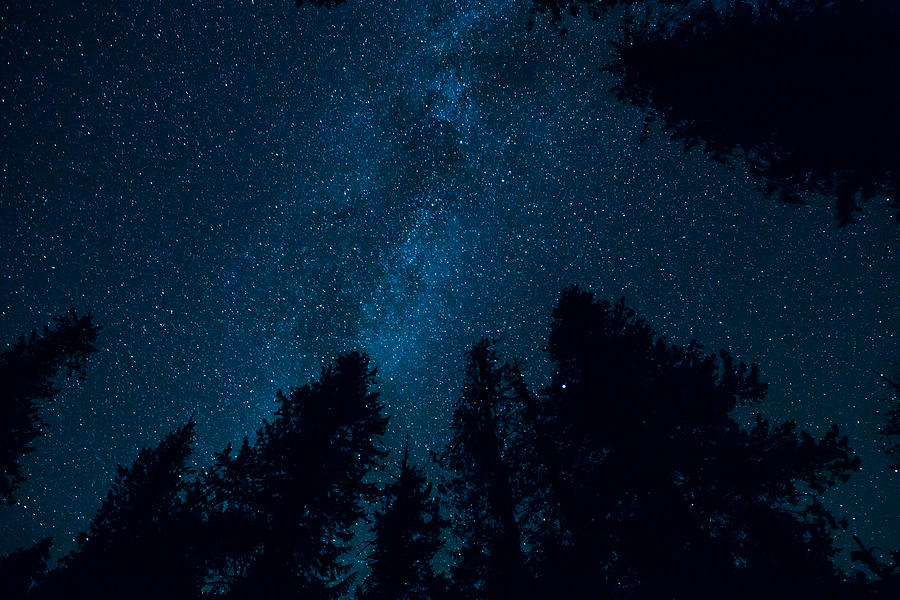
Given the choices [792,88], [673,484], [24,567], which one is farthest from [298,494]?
[24,567]

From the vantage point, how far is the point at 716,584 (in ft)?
22.1

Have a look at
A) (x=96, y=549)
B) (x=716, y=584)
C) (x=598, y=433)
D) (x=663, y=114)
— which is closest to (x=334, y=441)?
(x=598, y=433)

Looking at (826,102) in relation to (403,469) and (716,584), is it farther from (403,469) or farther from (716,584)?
(403,469)

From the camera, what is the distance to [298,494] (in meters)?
10.2

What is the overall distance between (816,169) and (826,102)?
96 centimetres

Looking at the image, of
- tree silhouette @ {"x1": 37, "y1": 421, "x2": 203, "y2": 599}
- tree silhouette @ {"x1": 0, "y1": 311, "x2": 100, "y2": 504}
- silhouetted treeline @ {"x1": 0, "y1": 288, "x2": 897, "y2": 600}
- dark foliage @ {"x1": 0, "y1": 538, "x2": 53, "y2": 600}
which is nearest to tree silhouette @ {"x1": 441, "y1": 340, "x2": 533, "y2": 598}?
silhouetted treeline @ {"x1": 0, "y1": 288, "x2": 897, "y2": 600}

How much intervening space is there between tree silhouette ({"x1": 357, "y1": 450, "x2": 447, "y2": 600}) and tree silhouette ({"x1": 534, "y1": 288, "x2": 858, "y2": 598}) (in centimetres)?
365

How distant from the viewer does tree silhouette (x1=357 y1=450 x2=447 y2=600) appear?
34.9ft

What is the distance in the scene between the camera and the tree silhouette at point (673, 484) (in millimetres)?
7113

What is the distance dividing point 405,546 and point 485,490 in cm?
294

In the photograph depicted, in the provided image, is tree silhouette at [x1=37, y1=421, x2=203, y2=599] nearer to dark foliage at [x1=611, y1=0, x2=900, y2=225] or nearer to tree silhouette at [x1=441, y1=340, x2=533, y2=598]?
tree silhouette at [x1=441, y1=340, x2=533, y2=598]

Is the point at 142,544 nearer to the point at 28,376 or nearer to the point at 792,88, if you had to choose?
the point at 28,376

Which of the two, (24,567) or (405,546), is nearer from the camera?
(405,546)

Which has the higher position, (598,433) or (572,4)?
(572,4)
